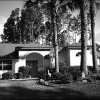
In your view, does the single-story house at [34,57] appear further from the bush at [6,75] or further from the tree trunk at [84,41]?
the tree trunk at [84,41]

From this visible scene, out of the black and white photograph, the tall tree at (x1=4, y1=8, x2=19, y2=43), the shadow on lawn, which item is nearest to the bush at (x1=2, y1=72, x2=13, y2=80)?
the black and white photograph

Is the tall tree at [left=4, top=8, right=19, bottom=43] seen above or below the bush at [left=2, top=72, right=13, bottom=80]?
above

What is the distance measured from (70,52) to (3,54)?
944cm

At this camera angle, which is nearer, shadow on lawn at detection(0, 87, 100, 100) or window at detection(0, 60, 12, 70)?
shadow on lawn at detection(0, 87, 100, 100)

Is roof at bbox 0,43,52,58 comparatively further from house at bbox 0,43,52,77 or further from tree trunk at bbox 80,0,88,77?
tree trunk at bbox 80,0,88,77

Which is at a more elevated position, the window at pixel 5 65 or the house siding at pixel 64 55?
the house siding at pixel 64 55

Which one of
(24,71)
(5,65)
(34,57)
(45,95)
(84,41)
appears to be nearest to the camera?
(45,95)

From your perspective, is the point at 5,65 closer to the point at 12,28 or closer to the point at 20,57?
the point at 20,57

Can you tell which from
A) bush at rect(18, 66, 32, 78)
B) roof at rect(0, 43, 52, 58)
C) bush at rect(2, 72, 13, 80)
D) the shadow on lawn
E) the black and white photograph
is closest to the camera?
the shadow on lawn

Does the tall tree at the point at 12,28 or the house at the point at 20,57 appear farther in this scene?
the tall tree at the point at 12,28

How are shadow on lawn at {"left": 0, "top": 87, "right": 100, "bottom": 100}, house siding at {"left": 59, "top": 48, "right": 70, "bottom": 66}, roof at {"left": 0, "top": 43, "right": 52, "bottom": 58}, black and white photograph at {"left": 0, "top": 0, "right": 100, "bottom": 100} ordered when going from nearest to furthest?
shadow on lawn at {"left": 0, "top": 87, "right": 100, "bottom": 100} → black and white photograph at {"left": 0, "top": 0, "right": 100, "bottom": 100} → roof at {"left": 0, "top": 43, "right": 52, "bottom": 58} → house siding at {"left": 59, "top": 48, "right": 70, "bottom": 66}

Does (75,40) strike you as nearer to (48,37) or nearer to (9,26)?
(48,37)

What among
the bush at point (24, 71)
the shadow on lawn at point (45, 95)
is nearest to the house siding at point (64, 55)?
the bush at point (24, 71)

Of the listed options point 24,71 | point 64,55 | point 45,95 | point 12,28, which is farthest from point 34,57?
point 12,28
